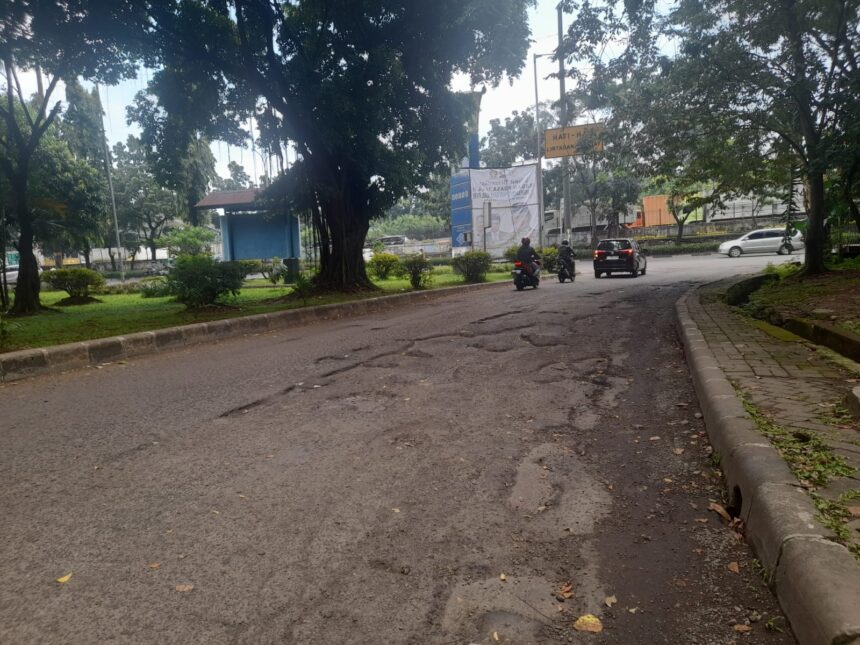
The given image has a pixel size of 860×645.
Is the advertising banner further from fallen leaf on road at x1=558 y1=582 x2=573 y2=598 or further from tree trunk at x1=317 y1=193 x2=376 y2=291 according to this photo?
fallen leaf on road at x1=558 y1=582 x2=573 y2=598

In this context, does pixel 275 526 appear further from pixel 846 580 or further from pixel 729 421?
pixel 729 421

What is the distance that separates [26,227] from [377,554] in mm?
15631

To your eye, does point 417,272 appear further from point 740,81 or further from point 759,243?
point 759,243

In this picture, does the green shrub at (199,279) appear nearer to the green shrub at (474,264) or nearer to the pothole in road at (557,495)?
the pothole in road at (557,495)

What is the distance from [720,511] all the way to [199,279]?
389 inches

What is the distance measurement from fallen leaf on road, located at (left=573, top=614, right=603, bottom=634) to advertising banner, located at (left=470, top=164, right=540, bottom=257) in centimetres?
2893

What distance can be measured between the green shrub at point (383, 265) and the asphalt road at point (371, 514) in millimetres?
17596

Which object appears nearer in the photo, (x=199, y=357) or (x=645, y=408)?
(x=645, y=408)

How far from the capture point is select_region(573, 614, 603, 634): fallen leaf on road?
2.02 metres

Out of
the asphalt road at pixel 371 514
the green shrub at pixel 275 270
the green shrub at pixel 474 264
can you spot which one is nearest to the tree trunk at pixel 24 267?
the green shrub at pixel 275 270

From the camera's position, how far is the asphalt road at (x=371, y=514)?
2094 mm

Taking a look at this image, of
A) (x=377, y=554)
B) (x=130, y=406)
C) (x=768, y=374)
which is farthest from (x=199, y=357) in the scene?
(x=768, y=374)

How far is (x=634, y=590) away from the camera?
225 centimetres

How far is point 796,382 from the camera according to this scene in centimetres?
465
